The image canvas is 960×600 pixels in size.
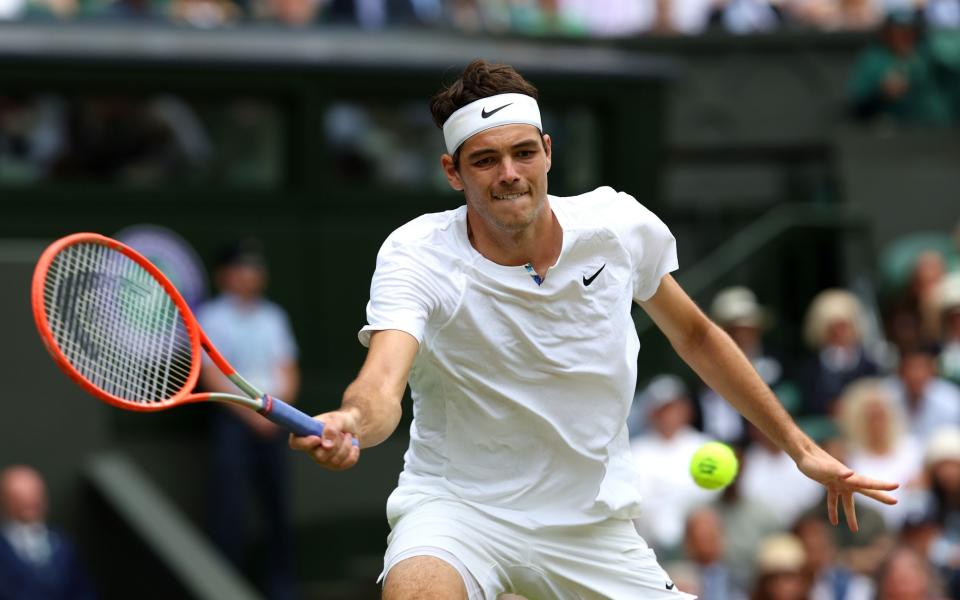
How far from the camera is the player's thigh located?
5156 mm

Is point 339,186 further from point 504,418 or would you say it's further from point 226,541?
point 504,418

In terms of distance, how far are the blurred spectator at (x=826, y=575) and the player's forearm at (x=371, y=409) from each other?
5743 mm

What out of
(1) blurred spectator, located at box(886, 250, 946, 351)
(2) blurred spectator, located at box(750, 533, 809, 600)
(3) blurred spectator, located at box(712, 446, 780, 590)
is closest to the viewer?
(2) blurred spectator, located at box(750, 533, 809, 600)

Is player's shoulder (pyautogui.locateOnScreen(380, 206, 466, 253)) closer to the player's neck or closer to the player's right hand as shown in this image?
the player's neck

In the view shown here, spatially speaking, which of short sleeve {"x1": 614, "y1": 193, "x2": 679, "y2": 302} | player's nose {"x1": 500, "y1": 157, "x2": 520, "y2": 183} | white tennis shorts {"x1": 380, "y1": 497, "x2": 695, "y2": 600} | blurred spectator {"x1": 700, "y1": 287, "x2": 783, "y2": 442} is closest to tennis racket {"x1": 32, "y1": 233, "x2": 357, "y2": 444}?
white tennis shorts {"x1": 380, "y1": 497, "x2": 695, "y2": 600}

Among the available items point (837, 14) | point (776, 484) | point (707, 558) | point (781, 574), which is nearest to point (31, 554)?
point (707, 558)

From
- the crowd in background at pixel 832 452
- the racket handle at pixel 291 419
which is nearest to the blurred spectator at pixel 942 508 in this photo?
the crowd in background at pixel 832 452

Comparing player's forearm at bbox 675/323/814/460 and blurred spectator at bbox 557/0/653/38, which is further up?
blurred spectator at bbox 557/0/653/38

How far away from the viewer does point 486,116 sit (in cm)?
543

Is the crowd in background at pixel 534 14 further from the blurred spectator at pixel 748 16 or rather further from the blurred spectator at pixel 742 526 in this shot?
the blurred spectator at pixel 742 526

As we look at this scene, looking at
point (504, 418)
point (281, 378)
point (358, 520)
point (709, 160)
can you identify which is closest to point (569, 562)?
point (504, 418)

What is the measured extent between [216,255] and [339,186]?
1023 mm

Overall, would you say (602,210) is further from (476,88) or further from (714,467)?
(714,467)

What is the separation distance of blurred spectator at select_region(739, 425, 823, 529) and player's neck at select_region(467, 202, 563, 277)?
225 inches
